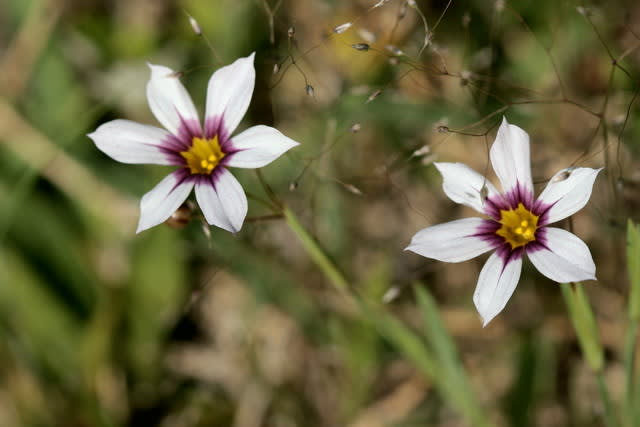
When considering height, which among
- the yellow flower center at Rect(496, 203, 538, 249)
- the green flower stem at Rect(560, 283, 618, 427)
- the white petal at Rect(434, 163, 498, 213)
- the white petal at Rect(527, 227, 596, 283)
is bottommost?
the green flower stem at Rect(560, 283, 618, 427)

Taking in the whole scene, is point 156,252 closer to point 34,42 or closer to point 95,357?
point 95,357

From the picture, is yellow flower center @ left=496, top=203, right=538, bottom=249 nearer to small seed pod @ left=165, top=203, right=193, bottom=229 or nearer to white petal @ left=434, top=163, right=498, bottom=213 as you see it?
white petal @ left=434, top=163, right=498, bottom=213

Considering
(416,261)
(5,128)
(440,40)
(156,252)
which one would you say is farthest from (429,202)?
(5,128)

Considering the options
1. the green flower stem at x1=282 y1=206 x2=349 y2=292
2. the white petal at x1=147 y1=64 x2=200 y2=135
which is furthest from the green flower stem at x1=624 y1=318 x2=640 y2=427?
the white petal at x1=147 y1=64 x2=200 y2=135

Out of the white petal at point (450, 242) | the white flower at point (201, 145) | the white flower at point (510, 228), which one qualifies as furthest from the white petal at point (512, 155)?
the white flower at point (201, 145)

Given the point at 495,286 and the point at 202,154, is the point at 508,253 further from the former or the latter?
the point at 202,154

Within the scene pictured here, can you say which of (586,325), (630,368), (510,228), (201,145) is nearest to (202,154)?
(201,145)
